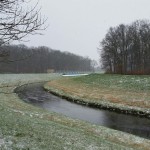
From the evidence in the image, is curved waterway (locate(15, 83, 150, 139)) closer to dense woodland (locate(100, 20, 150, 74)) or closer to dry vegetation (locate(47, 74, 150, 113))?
dry vegetation (locate(47, 74, 150, 113))

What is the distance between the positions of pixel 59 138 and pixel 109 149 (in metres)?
2.31

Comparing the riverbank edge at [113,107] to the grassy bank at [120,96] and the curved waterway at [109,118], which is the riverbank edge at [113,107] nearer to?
the grassy bank at [120,96]

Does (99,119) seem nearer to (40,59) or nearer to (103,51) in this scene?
(103,51)

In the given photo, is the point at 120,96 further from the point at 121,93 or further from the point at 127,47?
the point at 127,47

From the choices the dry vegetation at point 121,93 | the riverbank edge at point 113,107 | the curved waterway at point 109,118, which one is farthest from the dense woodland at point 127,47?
the curved waterway at point 109,118

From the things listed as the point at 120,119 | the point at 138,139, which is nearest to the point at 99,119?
the point at 120,119

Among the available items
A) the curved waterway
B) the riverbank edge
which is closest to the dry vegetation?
the riverbank edge

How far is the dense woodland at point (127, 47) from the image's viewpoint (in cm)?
9902

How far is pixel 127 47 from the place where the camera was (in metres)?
103

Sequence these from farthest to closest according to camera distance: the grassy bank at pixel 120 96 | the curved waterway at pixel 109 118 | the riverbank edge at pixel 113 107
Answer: the grassy bank at pixel 120 96
the riverbank edge at pixel 113 107
the curved waterway at pixel 109 118

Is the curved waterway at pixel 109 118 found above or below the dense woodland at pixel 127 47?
below

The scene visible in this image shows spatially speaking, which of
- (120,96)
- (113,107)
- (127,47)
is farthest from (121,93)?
(127,47)

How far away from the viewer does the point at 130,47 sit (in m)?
103

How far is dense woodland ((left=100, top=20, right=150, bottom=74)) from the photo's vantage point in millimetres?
99019
